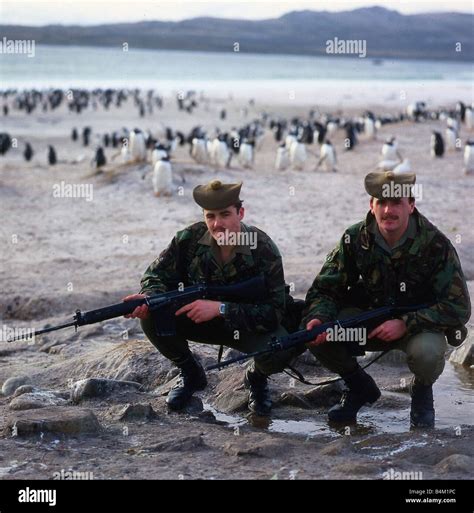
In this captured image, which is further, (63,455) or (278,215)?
(278,215)

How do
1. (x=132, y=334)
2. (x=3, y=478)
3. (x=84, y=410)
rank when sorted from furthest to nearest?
(x=132, y=334) < (x=84, y=410) < (x=3, y=478)

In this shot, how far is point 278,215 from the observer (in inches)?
491

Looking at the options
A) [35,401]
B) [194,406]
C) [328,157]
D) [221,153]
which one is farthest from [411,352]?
[221,153]

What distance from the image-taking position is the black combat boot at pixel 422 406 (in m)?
4.52

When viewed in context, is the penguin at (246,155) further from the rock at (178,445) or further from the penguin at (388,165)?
the rock at (178,445)

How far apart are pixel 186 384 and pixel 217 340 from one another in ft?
0.89

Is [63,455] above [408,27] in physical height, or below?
below

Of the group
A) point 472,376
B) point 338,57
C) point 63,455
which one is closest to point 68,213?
point 472,376

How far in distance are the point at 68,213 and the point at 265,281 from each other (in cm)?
848

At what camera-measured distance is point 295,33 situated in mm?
157125

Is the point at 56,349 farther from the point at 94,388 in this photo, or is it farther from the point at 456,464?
the point at 456,464

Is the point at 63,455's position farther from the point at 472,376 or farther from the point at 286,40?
the point at 286,40

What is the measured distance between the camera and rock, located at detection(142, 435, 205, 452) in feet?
13.7

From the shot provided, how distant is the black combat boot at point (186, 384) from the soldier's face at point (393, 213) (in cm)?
116
